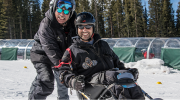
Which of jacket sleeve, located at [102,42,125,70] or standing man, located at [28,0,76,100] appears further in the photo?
standing man, located at [28,0,76,100]

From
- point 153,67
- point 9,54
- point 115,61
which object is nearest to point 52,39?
point 115,61

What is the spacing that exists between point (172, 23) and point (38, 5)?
38.6m

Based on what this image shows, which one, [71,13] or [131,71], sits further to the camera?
[71,13]

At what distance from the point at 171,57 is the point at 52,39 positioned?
10163 mm

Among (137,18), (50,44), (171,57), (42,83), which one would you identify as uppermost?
(137,18)

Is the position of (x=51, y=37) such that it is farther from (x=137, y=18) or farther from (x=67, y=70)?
(x=137, y=18)

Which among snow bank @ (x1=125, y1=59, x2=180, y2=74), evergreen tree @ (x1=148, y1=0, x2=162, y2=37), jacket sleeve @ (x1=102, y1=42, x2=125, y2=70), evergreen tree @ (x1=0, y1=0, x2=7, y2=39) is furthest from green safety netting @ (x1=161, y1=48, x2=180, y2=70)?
evergreen tree @ (x1=0, y1=0, x2=7, y2=39)

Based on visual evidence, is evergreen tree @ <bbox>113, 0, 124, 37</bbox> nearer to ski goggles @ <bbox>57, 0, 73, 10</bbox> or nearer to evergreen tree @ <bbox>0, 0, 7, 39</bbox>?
evergreen tree @ <bbox>0, 0, 7, 39</bbox>

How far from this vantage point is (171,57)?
1089 centimetres

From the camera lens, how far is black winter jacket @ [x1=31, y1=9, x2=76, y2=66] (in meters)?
2.56

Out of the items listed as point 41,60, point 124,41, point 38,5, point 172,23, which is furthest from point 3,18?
point 41,60

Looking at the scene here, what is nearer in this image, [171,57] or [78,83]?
[78,83]

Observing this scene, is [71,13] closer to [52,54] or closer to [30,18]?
[52,54]

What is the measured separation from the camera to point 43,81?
2.78m
